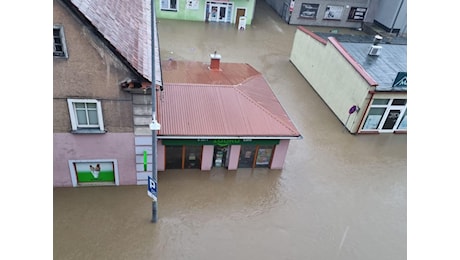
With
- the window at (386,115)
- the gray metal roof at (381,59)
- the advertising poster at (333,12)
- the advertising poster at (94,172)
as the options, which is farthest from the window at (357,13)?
the advertising poster at (94,172)

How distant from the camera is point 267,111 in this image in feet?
55.9

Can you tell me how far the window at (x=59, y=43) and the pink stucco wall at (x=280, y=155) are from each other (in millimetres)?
10027

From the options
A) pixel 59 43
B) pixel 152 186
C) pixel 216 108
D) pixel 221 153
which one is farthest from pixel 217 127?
pixel 59 43

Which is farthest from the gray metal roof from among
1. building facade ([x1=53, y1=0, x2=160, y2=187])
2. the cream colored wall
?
building facade ([x1=53, y1=0, x2=160, y2=187])

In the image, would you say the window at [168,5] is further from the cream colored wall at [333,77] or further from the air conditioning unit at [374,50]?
the air conditioning unit at [374,50]

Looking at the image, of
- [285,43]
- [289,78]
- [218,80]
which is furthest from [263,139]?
[285,43]

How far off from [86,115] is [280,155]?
9122mm

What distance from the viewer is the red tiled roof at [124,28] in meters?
11.3

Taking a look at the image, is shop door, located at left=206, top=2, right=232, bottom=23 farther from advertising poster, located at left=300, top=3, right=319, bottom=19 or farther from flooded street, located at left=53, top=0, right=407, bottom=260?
flooded street, located at left=53, top=0, right=407, bottom=260

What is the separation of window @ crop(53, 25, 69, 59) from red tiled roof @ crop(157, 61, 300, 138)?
16.5ft

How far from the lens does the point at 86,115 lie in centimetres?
1277

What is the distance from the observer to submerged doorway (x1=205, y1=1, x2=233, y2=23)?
34219 mm

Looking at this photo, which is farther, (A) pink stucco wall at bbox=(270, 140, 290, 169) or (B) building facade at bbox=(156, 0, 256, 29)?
(B) building facade at bbox=(156, 0, 256, 29)

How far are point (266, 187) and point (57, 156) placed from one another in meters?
9.14
